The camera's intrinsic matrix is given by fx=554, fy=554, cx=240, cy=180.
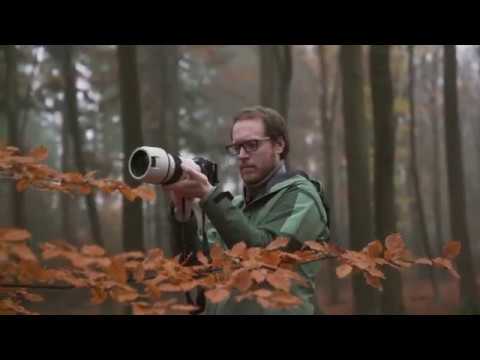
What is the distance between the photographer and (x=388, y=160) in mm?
7047

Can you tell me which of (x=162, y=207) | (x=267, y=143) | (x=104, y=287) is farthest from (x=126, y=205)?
(x=162, y=207)

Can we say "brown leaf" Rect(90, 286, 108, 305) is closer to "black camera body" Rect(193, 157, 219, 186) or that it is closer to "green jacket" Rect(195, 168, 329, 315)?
"green jacket" Rect(195, 168, 329, 315)

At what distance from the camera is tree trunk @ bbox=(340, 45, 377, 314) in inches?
295

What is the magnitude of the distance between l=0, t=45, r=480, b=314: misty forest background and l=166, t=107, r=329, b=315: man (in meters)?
0.44

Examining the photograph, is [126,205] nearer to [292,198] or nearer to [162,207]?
[292,198]

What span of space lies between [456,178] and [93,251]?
9.38 metres

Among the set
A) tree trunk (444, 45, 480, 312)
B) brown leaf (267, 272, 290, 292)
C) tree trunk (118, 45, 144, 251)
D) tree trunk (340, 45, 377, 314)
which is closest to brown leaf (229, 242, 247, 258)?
brown leaf (267, 272, 290, 292)

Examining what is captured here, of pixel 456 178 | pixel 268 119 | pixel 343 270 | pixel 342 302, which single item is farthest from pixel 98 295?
pixel 342 302

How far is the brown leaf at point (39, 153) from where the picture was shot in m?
1.78

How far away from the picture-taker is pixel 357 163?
25.9 feet

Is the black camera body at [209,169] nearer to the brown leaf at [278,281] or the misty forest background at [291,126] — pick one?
the misty forest background at [291,126]

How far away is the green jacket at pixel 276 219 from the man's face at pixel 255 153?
0.07m
